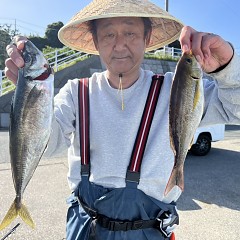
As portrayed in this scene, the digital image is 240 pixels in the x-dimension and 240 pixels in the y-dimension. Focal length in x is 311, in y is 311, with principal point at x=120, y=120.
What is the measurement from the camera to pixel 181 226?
→ 4.49m

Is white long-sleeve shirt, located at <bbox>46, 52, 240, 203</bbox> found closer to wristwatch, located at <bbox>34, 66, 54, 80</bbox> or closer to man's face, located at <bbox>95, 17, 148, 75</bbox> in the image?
man's face, located at <bbox>95, 17, 148, 75</bbox>

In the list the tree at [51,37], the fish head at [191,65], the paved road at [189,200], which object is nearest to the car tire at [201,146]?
the paved road at [189,200]

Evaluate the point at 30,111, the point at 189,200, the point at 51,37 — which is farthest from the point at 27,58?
the point at 51,37

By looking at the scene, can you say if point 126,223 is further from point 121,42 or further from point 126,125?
point 121,42

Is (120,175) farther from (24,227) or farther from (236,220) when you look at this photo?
(236,220)

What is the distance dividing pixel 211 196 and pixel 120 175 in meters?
4.49

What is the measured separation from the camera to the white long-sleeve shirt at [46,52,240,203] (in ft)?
6.09

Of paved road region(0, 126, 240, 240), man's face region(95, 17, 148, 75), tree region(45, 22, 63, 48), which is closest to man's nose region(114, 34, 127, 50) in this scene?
man's face region(95, 17, 148, 75)

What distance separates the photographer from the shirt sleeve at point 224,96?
175cm

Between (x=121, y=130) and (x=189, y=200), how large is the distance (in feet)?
13.3

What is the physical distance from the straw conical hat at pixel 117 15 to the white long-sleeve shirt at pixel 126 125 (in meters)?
0.42

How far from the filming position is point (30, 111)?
163cm

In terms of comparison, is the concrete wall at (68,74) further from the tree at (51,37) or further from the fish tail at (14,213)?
the tree at (51,37)

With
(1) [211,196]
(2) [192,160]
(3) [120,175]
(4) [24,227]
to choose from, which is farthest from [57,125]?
(2) [192,160]
